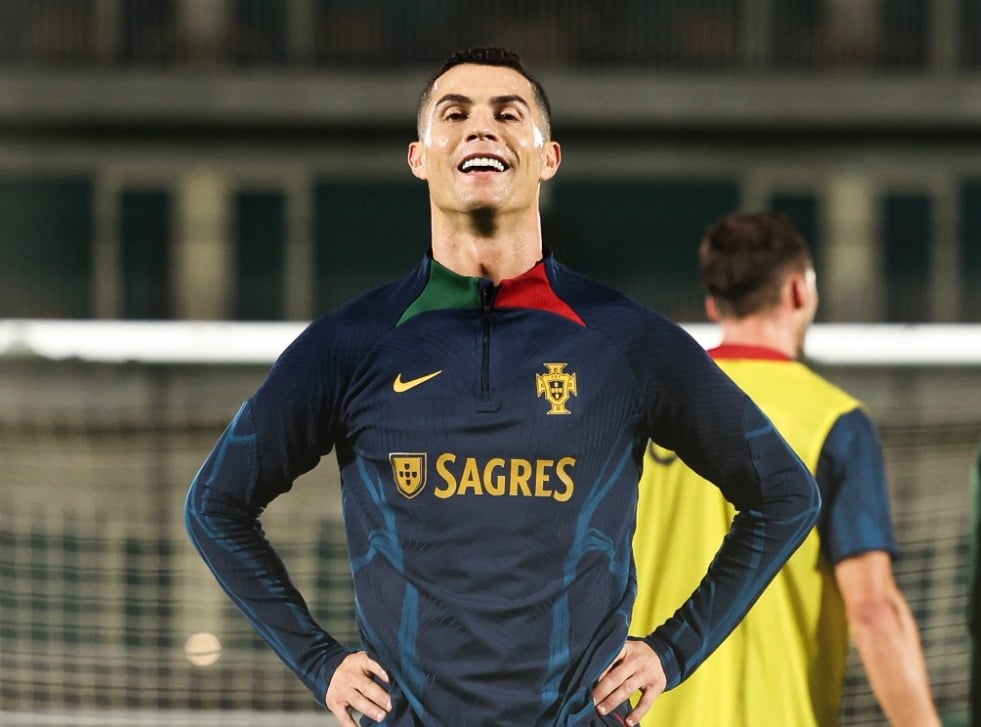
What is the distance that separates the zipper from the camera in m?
2.48

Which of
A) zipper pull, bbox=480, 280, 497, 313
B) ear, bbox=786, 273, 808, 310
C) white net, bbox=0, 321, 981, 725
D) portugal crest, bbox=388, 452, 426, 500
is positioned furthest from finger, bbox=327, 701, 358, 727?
white net, bbox=0, 321, 981, 725

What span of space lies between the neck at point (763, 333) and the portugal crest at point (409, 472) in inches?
43.2

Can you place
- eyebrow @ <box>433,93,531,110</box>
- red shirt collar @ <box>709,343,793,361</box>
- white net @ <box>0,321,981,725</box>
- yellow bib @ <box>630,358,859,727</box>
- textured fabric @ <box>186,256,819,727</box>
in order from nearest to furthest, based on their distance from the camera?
textured fabric @ <box>186,256,819,727</box>
eyebrow @ <box>433,93,531,110</box>
yellow bib @ <box>630,358,859,727</box>
red shirt collar @ <box>709,343,793,361</box>
white net @ <box>0,321,981,725</box>

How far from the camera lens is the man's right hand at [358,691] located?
8.14ft

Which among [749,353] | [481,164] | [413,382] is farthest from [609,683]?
[749,353]

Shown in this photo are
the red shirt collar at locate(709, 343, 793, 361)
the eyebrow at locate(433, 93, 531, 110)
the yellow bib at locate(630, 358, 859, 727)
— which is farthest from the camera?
the red shirt collar at locate(709, 343, 793, 361)

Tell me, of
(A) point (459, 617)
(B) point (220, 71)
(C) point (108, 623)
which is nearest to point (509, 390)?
(A) point (459, 617)

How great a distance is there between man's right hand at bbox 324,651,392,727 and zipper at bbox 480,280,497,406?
1.41 ft

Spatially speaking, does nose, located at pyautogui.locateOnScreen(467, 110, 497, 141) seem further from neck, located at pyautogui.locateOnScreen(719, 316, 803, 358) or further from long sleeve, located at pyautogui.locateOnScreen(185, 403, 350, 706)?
neck, located at pyautogui.locateOnScreen(719, 316, 803, 358)

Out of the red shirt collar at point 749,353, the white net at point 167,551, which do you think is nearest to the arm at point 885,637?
the red shirt collar at point 749,353

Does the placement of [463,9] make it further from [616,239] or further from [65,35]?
[65,35]

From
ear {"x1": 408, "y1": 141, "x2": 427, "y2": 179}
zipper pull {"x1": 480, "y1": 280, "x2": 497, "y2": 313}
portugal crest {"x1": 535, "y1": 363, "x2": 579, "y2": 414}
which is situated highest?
ear {"x1": 408, "y1": 141, "x2": 427, "y2": 179}

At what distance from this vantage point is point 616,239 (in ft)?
64.4

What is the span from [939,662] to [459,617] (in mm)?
3584
